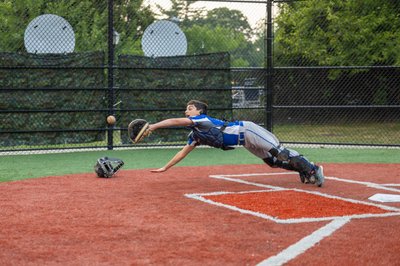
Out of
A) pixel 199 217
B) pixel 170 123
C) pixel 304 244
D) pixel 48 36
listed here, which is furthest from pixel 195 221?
pixel 48 36

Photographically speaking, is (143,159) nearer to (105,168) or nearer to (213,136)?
(105,168)

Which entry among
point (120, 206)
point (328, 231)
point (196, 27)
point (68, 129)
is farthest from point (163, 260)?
point (196, 27)

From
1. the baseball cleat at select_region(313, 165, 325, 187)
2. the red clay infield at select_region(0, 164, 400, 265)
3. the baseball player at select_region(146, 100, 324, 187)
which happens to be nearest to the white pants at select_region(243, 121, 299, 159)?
the baseball player at select_region(146, 100, 324, 187)

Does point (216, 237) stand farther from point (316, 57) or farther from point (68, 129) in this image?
point (316, 57)

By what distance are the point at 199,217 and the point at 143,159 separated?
6021 millimetres

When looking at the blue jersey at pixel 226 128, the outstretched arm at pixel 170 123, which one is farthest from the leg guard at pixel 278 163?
the outstretched arm at pixel 170 123

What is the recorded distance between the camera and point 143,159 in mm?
11719

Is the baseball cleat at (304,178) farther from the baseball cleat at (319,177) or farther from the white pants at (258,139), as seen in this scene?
the white pants at (258,139)

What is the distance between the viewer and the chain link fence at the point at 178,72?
42.7ft

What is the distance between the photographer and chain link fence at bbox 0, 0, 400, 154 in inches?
513

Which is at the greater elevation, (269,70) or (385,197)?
(269,70)

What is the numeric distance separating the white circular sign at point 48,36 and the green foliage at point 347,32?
42.2 ft

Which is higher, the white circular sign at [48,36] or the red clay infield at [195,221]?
the white circular sign at [48,36]

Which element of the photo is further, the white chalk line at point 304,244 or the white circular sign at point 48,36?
the white circular sign at point 48,36
